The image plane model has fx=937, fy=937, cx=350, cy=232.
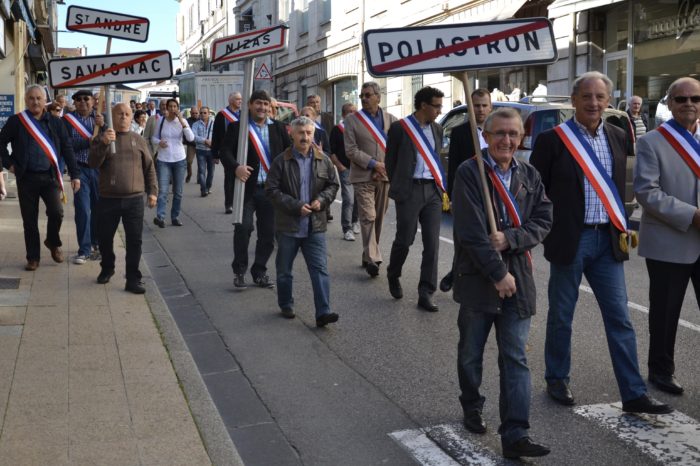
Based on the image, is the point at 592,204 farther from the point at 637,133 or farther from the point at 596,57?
the point at 596,57

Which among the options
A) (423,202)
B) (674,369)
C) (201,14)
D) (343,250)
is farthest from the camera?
(201,14)

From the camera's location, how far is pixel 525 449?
441 cm

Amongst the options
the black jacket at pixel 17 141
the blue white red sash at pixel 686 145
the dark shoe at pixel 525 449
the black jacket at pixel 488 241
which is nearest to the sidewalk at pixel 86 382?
the black jacket at pixel 17 141

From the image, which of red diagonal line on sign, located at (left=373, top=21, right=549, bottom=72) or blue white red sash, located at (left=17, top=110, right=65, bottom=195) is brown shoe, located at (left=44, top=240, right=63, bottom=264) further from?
red diagonal line on sign, located at (left=373, top=21, right=549, bottom=72)

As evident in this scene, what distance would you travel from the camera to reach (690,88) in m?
5.38

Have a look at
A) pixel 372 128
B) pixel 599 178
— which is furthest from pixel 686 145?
pixel 372 128

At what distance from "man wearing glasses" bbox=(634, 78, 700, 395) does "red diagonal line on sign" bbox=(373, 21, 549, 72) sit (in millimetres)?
1029

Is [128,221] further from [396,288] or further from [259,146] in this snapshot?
[396,288]

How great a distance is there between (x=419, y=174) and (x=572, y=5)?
13023mm

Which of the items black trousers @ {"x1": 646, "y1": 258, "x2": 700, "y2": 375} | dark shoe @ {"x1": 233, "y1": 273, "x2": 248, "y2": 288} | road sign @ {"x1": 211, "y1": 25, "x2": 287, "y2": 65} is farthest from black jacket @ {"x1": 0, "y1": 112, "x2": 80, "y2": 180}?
black trousers @ {"x1": 646, "y1": 258, "x2": 700, "y2": 375}

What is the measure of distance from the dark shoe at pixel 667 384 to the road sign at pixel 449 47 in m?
2.03

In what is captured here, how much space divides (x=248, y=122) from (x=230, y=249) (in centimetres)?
305

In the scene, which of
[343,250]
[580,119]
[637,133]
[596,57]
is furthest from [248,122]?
[596,57]

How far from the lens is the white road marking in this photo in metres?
4.51
